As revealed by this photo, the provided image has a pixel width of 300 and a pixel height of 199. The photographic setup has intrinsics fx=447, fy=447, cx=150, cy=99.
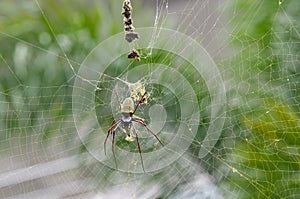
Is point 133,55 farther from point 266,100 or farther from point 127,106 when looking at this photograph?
point 266,100

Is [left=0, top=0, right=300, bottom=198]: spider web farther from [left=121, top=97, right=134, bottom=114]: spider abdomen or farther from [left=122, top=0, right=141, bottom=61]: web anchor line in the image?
[left=122, top=0, right=141, bottom=61]: web anchor line

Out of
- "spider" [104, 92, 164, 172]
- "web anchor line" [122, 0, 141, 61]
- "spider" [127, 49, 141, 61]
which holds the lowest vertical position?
"spider" [104, 92, 164, 172]

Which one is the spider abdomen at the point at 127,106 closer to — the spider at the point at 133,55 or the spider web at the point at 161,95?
the spider web at the point at 161,95

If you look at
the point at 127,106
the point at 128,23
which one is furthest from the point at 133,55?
the point at 127,106

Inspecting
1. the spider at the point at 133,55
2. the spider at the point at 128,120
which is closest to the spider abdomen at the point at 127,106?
the spider at the point at 128,120

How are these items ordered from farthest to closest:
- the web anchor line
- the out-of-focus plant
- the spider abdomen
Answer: the spider abdomen
the out-of-focus plant
the web anchor line

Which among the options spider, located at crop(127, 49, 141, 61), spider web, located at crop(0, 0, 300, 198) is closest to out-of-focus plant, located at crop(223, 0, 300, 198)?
spider web, located at crop(0, 0, 300, 198)

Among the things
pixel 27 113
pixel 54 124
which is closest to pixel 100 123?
pixel 54 124

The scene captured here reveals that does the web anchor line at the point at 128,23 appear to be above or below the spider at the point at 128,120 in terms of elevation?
above
